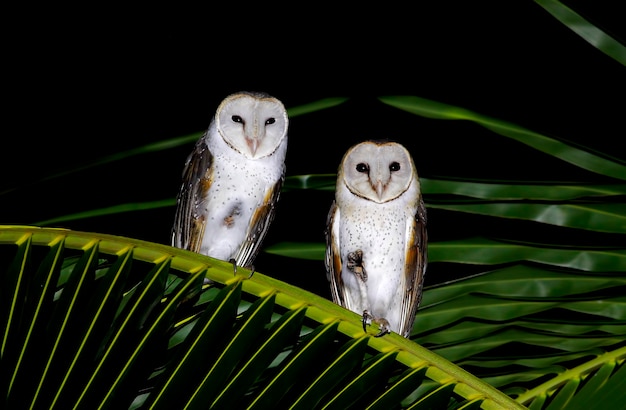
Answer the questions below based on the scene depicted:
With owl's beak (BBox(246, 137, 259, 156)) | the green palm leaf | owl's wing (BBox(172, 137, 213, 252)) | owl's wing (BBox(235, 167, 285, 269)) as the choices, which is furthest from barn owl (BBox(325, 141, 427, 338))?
the green palm leaf

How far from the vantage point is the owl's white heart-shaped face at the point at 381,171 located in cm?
284

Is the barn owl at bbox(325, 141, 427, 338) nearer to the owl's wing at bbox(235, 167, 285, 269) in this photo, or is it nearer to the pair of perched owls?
the pair of perched owls

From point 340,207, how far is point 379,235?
0.24 meters

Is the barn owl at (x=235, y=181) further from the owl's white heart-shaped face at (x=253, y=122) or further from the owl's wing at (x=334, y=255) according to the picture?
the owl's wing at (x=334, y=255)

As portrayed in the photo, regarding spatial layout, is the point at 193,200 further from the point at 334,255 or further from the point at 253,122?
the point at 334,255

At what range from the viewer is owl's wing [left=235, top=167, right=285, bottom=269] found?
279 cm

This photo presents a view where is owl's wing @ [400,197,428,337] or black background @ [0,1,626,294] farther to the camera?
black background @ [0,1,626,294]

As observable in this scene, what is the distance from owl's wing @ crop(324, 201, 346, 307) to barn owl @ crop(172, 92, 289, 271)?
25 cm

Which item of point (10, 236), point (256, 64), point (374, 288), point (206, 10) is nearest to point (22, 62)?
point (206, 10)

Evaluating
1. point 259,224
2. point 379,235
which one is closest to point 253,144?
point 259,224

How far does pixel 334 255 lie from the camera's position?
2.87 metres

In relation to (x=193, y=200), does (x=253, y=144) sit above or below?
above

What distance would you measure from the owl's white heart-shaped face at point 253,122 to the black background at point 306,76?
0.72 feet

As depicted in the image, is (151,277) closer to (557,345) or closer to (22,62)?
(557,345)
